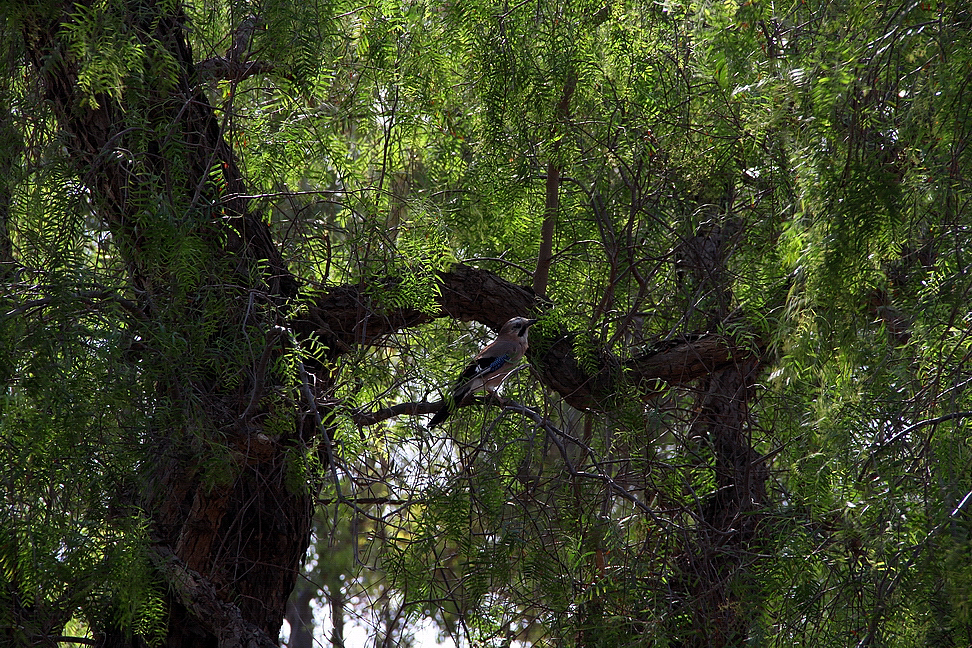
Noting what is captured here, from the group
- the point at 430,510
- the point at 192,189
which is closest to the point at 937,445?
the point at 430,510

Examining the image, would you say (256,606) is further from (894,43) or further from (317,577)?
(317,577)

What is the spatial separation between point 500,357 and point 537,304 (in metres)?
0.29

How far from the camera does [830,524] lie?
2973mm

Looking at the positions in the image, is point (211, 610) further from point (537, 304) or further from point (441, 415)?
point (537, 304)

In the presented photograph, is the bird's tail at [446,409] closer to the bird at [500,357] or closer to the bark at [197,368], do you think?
the bird at [500,357]

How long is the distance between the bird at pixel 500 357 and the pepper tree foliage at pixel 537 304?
12cm

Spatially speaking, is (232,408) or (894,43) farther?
(232,408)

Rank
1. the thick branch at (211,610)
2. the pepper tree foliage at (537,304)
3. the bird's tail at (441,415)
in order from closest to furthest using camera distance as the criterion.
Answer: the pepper tree foliage at (537,304), the bird's tail at (441,415), the thick branch at (211,610)

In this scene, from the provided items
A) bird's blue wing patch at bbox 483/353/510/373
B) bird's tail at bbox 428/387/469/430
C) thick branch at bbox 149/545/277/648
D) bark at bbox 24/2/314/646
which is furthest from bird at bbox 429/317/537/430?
thick branch at bbox 149/545/277/648

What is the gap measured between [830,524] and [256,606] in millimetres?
2334

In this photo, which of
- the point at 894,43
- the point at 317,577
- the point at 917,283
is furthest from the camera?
the point at 317,577

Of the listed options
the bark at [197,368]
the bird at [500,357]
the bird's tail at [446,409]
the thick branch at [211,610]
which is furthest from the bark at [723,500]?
the thick branch at [211,610]

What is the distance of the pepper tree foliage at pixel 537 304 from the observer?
2467 mm

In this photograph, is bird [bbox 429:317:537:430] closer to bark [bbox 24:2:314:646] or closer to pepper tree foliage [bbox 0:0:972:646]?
pepper tree foliage [bbox 0:0:972:646]
